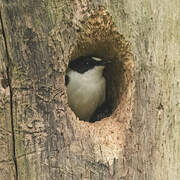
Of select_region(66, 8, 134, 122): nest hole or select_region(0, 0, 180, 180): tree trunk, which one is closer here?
select_region(0, 0, 180, 180): tree trunk

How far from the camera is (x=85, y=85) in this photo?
3.26 m

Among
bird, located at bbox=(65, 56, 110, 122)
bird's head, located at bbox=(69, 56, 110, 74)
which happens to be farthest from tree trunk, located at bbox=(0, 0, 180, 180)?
bird, located at bbox=(65, 56, 110, 122)

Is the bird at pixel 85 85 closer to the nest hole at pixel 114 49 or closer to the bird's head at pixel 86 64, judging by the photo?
the bird's head at pixel 86 64

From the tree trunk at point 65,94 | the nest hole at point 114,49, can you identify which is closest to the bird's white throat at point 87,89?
the nest hole at point 114,49

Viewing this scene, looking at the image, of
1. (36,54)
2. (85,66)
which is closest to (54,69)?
(36,54)

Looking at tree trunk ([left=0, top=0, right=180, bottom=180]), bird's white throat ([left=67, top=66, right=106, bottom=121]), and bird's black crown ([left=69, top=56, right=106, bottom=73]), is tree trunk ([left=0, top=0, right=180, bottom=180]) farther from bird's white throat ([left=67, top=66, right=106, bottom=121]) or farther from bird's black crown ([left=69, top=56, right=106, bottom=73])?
bird's white throat ([left=67, top=66, right=106, bottom=121])

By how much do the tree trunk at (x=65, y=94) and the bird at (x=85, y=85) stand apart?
1.83ft

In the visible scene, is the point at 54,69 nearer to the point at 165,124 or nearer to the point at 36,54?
the point at 36,54

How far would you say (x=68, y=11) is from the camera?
7.22ft

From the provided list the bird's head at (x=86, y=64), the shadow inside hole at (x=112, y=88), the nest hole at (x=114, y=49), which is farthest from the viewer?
the bird's head at (x=86, y=64)

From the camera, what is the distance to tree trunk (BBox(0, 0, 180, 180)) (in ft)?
6.52

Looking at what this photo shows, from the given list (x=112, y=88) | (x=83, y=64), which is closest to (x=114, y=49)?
(x=112, y=88)

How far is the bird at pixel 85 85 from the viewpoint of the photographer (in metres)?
3.19

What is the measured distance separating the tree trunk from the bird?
0.56 m
